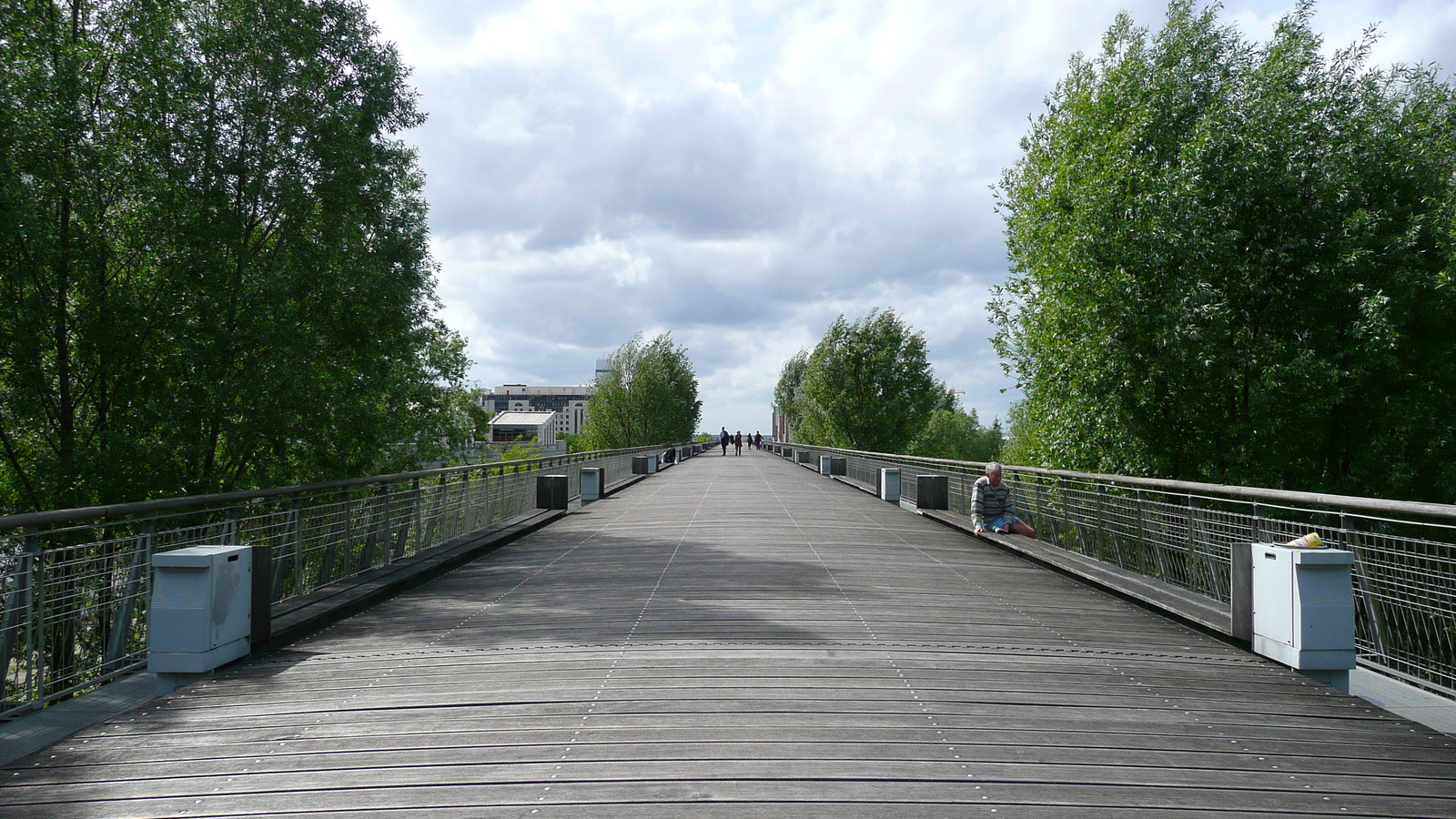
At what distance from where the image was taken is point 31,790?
3.60 meters

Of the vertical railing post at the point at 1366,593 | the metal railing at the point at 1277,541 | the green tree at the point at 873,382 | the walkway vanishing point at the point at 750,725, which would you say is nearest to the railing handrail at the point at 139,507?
the walkway vanishing point at the point at 750,725

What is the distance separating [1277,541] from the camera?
7055 mm

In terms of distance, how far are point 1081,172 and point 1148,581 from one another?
17992 millimetres

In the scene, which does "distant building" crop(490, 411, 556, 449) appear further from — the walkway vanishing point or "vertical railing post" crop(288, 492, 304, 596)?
the walkway vanishing point

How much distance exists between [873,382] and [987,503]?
44.2 meters

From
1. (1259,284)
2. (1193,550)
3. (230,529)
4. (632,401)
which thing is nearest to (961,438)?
(632,401)

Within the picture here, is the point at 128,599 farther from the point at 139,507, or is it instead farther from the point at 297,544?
the point at 297,544

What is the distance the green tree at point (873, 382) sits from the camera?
55906 mm

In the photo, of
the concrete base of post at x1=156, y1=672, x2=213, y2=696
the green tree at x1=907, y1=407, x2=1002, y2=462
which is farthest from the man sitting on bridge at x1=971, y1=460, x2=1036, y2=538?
the green tree at x1=907, y1=407, x2=1002, y2=462

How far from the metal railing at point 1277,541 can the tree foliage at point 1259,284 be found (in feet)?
30.1

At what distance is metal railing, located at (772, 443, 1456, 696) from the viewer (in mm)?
5566

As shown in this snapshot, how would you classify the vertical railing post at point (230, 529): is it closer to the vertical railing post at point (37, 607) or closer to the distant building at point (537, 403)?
the vertical railing post at point (37, 607)

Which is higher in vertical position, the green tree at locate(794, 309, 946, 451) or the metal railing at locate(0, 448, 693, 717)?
the green tree at locate(794, 309, 946, 451)

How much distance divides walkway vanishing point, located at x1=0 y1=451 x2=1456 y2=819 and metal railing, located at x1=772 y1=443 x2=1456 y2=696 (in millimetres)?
1056
